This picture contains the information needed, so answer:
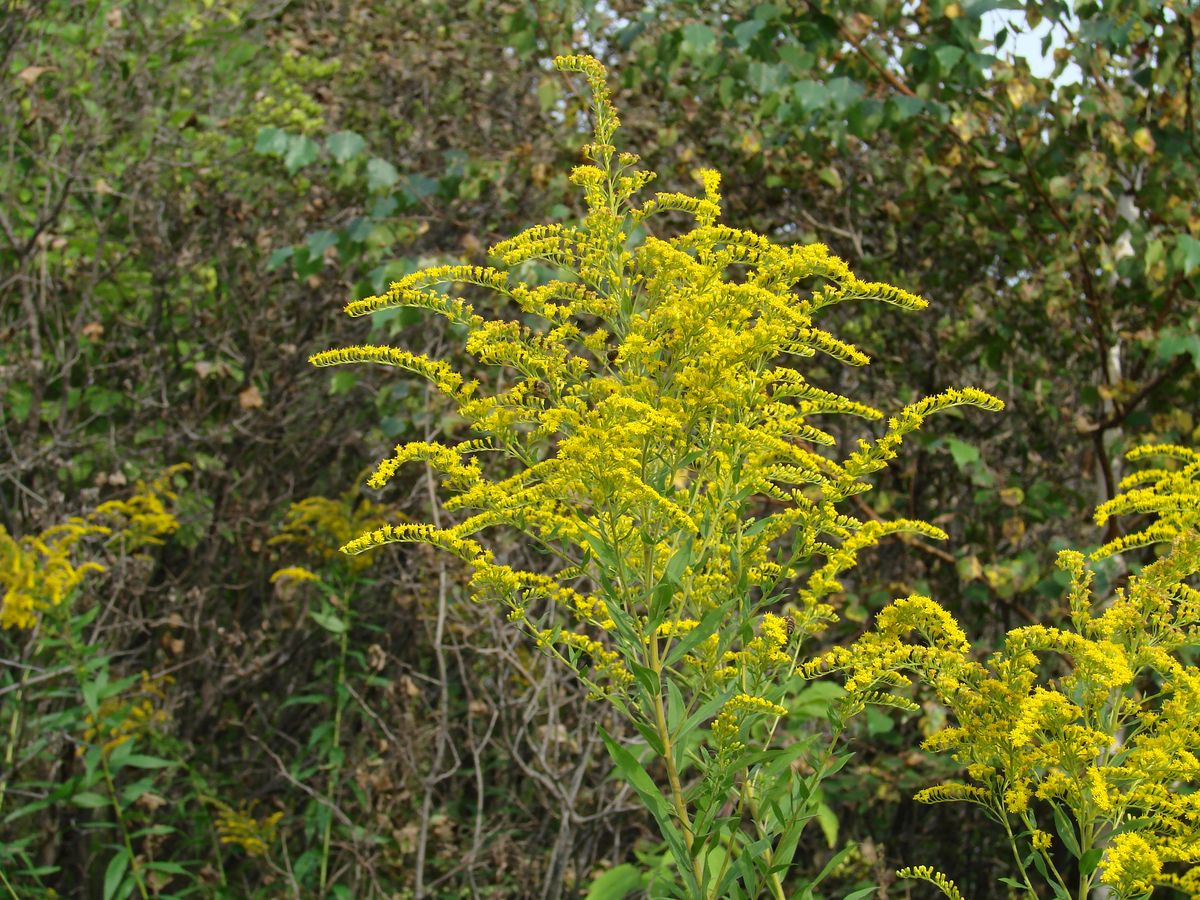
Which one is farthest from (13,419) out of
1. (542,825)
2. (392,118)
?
(542,825)

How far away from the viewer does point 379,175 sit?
457cm

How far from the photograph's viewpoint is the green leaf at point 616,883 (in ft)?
11.7

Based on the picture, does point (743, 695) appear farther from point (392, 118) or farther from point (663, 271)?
point (392, 118)

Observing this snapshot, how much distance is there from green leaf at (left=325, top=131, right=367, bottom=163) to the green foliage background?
0.06ft

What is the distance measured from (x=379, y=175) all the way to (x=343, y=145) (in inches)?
7.4

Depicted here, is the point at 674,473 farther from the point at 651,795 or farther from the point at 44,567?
the point at 44,567

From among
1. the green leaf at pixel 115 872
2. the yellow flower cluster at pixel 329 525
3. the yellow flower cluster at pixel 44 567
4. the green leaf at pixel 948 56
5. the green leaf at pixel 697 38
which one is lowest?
the green leaf at pixel 115 872

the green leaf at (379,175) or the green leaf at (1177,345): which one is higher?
the green leaf at (1177,345)

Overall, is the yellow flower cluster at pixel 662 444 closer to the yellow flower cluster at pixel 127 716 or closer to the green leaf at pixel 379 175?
the green leaf at pixel 379 175

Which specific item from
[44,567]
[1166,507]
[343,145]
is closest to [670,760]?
[1166,507]

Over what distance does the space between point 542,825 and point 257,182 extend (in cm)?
339

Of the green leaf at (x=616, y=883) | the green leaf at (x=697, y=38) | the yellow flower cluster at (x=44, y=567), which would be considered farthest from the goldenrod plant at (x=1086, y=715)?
the yellow flower cluster at (x=44, y=567)

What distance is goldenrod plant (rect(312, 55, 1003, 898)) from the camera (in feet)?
6.68

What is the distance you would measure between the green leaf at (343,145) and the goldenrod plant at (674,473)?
2533 mm
